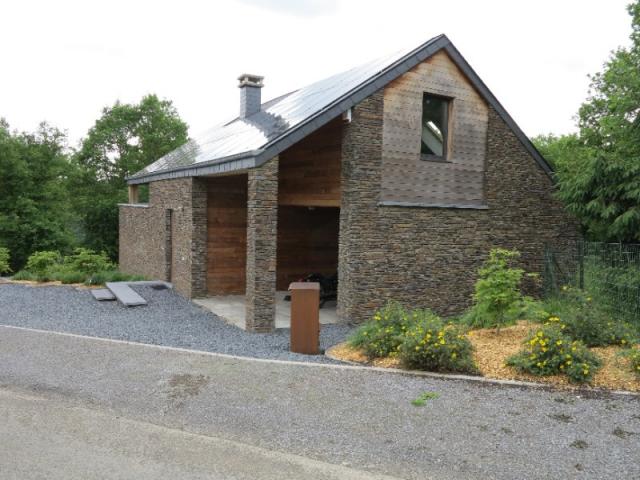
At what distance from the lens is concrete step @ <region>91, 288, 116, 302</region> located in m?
12.5

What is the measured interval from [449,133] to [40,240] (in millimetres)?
24358

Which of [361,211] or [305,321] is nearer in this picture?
[305,321]

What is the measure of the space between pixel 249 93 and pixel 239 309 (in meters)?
8.79

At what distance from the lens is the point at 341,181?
437 inches

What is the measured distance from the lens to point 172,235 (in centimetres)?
1473

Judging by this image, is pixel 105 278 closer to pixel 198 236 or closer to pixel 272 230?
pixel 198 236

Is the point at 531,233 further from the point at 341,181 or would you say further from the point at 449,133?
the point at 341,181

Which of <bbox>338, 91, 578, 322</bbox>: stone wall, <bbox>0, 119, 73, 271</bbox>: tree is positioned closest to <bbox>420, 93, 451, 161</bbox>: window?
<bbox>338, 91, 578, 322</bbox>: stone wall

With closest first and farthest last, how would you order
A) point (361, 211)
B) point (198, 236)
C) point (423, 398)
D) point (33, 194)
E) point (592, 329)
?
point (423, 398)
point (592, 329)
point (361, 211)
point (198, 236)
point (33, 194)

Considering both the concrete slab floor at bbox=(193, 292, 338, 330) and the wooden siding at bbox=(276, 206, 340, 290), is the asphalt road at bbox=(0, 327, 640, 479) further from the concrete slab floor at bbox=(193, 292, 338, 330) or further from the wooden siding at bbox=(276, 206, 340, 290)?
the wooden siding at bbox=(276, 206, 340, 290)

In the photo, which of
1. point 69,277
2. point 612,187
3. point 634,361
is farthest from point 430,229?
point 69,277

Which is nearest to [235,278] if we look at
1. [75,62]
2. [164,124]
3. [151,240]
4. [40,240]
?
[151,240]

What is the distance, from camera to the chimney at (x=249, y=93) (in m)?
17.5

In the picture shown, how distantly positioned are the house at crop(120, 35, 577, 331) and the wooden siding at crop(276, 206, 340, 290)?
0.06 m
